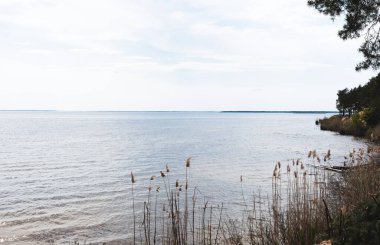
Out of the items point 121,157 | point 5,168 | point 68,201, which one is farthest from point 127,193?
point 121,157

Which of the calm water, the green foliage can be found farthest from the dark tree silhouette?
the green foliage

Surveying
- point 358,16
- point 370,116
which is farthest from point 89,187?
point 370,116

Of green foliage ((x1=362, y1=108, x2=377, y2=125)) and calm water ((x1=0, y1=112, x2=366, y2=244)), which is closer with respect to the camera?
calm water ((x1=0, y1=112, x2=366, y2=244))

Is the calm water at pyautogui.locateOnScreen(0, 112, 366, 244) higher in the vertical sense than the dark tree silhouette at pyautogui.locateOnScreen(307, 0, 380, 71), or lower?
lower

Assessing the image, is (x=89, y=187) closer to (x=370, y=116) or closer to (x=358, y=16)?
(x=358, y=16)

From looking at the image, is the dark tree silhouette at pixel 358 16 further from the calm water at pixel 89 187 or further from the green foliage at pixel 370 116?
the green foliage at pixel 370 116

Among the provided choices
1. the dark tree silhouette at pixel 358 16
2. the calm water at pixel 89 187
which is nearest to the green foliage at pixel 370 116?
the calm water at pixel 89 187

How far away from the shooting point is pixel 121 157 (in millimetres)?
37531

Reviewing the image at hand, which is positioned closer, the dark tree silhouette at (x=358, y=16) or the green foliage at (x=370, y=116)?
the dark tree silhouette at (x=358, y=16)

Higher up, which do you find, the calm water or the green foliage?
the green foliage

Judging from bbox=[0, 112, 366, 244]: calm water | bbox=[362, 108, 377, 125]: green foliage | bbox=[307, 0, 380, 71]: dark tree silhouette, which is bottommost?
bbox=[0, 112, 366, 244]: calm water

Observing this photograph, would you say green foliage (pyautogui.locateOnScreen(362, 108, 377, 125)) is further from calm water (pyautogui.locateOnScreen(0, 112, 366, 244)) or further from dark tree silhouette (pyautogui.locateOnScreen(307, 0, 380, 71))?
dark tree silhouette (pyautogui.locateOnScreen(307, 0, 380, 71))

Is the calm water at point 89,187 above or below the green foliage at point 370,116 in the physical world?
below

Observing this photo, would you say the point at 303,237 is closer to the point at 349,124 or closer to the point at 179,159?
the point at 179,159
